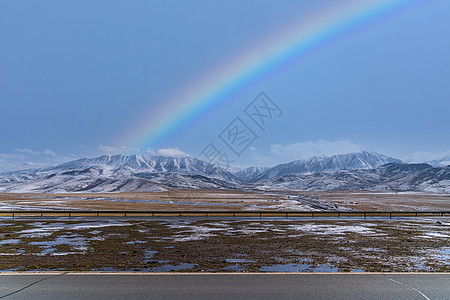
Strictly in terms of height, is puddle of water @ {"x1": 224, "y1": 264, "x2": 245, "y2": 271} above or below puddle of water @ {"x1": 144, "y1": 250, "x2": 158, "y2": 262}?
above

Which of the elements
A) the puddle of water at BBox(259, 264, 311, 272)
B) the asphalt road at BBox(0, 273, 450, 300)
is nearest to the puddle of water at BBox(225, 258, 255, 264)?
the puddle of water at BBox(259, 264, 311, 272)

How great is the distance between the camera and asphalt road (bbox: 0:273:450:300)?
9.54m

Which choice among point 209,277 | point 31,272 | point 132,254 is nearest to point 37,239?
point 132,254

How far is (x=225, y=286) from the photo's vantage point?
10414mm

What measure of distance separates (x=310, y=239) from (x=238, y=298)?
15443 millimetres

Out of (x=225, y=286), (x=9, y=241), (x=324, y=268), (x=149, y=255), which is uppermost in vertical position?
(x=225, y=286)

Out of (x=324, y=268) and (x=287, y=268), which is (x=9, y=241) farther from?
(x=324, y=268)

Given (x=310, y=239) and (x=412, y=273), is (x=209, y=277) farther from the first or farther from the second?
(x=310, y=239)

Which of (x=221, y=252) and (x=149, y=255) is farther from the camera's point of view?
(x=221, y=252)

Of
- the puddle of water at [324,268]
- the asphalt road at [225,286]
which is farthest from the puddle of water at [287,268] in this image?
the asphalt road at [225,286]

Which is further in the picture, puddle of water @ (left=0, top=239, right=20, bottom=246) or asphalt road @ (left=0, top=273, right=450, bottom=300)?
puddle of water @ (left=0, top=239, right=20, bottom=246)

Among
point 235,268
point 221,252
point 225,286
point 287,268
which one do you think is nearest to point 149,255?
point 221,252

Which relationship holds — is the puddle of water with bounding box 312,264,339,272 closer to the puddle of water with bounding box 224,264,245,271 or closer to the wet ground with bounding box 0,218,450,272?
the wet ground with bounding box 0,218,450,272

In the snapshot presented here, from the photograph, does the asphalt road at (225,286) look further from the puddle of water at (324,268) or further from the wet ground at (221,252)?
the wet ground at (221,252)
